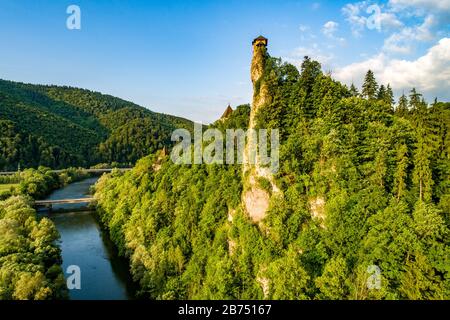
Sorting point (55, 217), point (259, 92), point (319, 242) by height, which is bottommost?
point (55, 217)

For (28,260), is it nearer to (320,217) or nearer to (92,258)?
(92,258)

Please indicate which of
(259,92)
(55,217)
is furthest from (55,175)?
(259,92)

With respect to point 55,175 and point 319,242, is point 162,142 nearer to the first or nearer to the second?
point 55,175

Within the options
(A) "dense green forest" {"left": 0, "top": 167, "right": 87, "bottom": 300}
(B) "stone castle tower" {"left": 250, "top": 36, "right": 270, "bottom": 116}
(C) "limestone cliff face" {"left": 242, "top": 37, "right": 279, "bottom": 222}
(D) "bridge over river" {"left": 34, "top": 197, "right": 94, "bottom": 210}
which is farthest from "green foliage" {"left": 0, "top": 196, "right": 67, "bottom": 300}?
(B) "stone castle tower" {"left": 250, "top": 36, "right": 270, "bottom": 116}

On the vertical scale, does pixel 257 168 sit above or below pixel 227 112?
below

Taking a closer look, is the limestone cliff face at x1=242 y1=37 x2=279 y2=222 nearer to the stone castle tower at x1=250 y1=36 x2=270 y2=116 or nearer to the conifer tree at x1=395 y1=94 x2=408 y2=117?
the stone castle tower at x1=250 y1=36 x2=270 y2=116

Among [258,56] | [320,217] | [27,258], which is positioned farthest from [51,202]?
[320,217]
